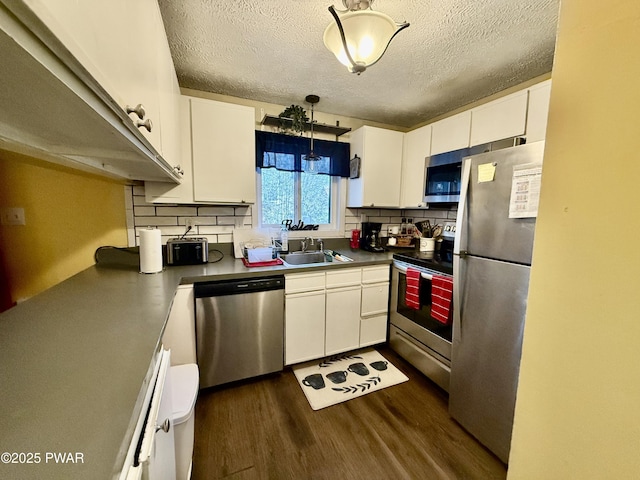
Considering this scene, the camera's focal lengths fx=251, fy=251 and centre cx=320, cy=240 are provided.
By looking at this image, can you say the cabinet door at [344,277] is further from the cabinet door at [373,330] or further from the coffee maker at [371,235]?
the coffee maker at [371,235]

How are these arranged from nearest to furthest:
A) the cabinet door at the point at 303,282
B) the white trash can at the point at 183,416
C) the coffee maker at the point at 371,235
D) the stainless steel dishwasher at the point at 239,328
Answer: the white trash can at the point at 183,416, the stainless steel dishwasher at the point at 239,328, the cabinet door at the point at 303,282, the coffee maker at the point at 371,235

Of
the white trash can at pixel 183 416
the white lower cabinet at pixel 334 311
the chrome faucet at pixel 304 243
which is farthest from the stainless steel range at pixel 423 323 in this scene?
the white trash can at pixel 183 416

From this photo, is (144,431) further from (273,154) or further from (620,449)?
(273,154)

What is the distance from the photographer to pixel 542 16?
1314 mm

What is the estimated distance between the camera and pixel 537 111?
1603mm

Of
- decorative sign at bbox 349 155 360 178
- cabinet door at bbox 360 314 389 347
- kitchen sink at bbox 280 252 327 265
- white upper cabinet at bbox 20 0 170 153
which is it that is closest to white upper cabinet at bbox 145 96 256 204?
kitchen sink at bbox 280 252 327 265

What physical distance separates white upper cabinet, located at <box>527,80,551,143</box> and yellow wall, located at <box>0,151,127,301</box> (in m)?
2.89

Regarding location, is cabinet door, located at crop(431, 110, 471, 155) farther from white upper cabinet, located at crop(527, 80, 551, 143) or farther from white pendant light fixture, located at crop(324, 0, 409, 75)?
white pendant light fixture, located at crop(324, 0, 409, 75)

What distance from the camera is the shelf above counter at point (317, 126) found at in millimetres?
2262

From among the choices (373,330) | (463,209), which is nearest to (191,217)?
(373,330)

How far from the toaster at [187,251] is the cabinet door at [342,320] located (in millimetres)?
1070

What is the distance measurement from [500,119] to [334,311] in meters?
1.93

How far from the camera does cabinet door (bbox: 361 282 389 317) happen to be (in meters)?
2.29

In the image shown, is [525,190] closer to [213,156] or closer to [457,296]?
[457,296]
